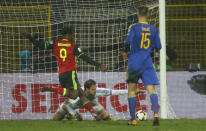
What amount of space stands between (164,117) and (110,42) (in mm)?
2059

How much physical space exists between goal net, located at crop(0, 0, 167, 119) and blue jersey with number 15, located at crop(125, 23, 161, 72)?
2997mm

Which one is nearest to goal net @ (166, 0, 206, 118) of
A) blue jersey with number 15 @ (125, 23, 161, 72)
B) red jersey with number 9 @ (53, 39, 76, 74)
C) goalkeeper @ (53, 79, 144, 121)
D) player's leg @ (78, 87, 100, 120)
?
goalkeeper @ (53, 79, 144, 121)

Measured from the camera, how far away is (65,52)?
836 centimetres

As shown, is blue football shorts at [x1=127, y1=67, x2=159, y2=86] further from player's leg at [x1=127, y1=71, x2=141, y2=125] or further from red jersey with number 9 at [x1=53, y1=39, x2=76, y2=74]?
red jersey with number 9 at [x1=53, y1=39, x2=76, y2=74]

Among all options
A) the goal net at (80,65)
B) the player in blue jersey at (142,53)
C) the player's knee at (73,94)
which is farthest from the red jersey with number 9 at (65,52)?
the player in blue jersey at (142,53)

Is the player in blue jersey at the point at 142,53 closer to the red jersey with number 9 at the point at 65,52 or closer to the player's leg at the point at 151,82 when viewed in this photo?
the player's leg at the point at 151,82

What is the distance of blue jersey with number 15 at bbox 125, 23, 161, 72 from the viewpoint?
6.71 m

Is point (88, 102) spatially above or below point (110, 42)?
below

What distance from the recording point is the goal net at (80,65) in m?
9.99

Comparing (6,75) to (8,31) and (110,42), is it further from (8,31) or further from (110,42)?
(110,42)

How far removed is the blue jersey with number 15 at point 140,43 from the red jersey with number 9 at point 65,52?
1767 millimetres

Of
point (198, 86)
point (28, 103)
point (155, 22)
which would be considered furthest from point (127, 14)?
point (28, 103)

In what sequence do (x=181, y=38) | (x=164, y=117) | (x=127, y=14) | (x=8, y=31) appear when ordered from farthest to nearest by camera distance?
(x=181, y=38) < (x=8, y=31) < (x=127, y=14) < (x=164, y=117)

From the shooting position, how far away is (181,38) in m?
11.5
